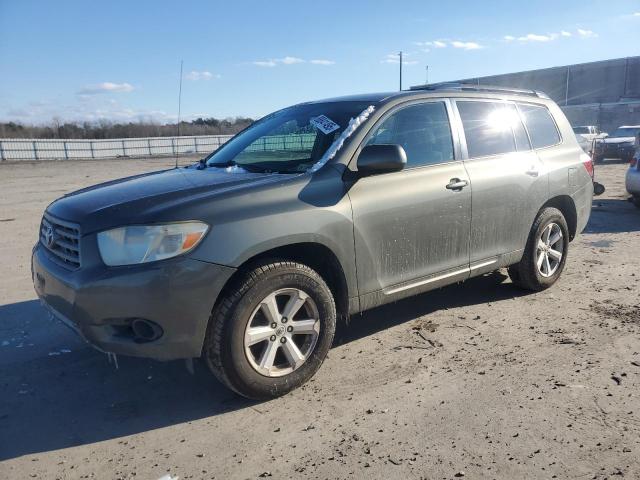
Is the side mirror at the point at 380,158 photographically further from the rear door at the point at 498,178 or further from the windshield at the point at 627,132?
the windshield at the point at 627,132

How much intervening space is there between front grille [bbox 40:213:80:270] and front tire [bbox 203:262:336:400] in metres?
0.91

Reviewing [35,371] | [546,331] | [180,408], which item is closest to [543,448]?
[546,331]

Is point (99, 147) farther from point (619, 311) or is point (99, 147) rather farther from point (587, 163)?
point (619, 311)

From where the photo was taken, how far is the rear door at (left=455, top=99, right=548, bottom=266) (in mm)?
4371

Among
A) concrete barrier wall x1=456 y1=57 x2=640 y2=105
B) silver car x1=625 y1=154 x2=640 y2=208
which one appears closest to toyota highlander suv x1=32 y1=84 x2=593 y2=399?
silver car x1=625 y1=154 x2=640 y2=208

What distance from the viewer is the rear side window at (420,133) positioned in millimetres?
3927

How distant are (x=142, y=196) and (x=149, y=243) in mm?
482

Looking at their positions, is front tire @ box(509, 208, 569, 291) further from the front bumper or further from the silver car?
the silver car

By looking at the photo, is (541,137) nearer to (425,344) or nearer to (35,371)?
(425,344)

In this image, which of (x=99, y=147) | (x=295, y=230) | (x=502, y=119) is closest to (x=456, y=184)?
(x=502, y=119)

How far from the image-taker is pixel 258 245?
3088 mm

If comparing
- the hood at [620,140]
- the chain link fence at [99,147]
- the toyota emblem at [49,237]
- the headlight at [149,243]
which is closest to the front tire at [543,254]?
the headlight at [149,243]

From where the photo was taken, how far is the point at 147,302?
9.34ft

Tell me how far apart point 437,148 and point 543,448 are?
234cm
